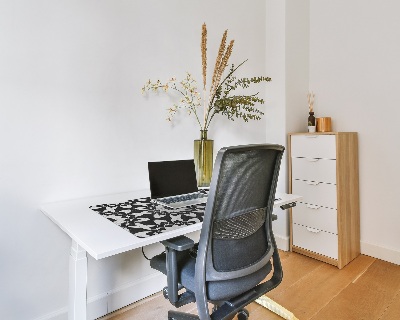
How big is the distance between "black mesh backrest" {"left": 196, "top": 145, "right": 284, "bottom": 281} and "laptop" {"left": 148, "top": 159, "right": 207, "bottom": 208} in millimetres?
467

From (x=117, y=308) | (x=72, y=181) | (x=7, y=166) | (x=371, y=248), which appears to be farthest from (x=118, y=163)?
(x=371, y=248)

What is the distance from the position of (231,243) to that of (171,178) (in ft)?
2.27

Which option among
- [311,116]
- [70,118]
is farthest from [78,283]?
[311,116]

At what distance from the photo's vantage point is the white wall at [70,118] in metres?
1.48

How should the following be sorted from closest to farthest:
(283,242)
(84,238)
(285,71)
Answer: (84,238), (285,71), (283,242)

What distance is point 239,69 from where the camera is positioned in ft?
8.50

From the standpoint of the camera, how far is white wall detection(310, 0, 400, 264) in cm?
240

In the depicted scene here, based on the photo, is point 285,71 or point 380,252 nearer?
point 380,252

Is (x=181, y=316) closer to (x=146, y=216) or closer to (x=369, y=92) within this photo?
(x=146, y=216)

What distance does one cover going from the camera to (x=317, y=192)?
2484 mm

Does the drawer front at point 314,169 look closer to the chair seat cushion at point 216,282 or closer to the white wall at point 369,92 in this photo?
the white wall at point 369,92

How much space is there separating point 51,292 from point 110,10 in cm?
173

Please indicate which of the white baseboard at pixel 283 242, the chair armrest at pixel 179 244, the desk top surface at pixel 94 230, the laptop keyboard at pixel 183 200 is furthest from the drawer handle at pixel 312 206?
the chair armrest at pixel 179 244

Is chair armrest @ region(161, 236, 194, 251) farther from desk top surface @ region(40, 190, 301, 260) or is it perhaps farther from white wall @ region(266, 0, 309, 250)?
white wall @ region(266, 0, 309, 250)
